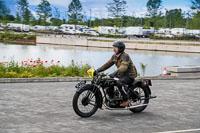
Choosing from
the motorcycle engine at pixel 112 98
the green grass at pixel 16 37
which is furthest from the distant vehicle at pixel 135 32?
the motorcycle engine at pixel 112 98

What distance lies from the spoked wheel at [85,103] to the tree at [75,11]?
116156 millimetres

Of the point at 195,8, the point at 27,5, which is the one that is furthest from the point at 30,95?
the point at 27,5

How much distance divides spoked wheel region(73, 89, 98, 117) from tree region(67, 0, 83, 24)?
11616cm

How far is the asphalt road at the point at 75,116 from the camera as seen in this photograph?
6762 millimetres

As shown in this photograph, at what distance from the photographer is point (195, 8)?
96.7 meters

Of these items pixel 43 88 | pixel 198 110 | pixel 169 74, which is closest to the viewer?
pixel 198 110

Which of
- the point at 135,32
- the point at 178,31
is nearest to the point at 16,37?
the point at 135,32

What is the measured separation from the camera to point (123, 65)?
788 cm

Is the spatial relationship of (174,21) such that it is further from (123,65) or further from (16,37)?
(123,65)

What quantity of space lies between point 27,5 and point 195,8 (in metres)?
77.0

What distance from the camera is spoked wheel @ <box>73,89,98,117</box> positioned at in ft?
24.7

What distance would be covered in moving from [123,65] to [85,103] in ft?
4.04

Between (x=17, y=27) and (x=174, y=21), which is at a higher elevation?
(x=174, y=21)

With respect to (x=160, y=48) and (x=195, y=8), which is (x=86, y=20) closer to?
(x=195, y=8)
